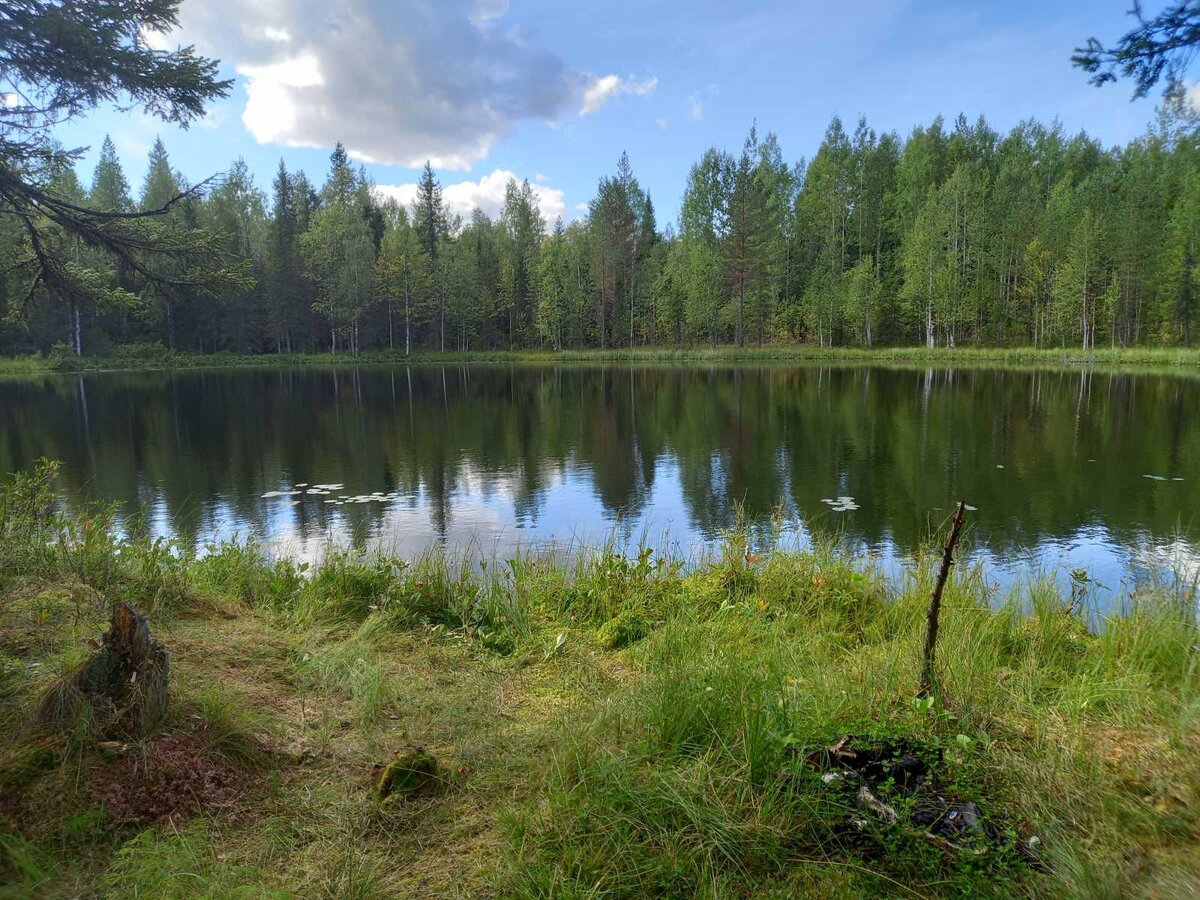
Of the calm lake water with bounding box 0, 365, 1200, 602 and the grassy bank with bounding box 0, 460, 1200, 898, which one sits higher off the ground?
the grassy bank with bounding box 0, 460, 1200, 898

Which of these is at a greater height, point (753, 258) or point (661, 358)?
point (753, 258)

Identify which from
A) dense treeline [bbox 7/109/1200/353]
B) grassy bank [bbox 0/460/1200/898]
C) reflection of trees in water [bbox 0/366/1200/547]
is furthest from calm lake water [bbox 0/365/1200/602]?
dense treeline [bbox 7/109/1200/353]

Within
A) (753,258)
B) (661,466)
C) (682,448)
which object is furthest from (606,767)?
(753,258)

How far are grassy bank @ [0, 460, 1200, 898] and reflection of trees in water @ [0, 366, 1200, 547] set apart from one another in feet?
20.3

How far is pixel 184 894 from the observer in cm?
238

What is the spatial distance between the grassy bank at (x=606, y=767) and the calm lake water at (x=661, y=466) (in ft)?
11.3

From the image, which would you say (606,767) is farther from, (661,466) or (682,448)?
(682,448)

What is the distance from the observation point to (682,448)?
19125mm

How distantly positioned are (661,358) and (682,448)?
4272cm

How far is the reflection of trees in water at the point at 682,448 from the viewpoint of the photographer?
12625mm

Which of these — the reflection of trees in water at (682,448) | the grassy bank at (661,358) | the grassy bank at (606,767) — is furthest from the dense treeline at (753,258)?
the grassy bank at (606,767)

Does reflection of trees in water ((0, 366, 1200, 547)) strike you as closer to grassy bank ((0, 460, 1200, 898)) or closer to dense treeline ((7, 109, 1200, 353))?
grassy bank ((0, 460, 1200, 898))

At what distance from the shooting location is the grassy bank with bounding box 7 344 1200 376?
46.0 m

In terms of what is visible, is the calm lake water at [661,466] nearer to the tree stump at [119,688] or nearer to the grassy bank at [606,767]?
the grassy bank at [606,767]
